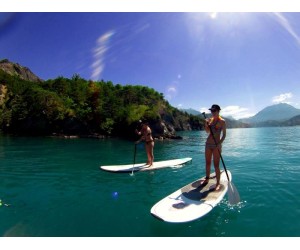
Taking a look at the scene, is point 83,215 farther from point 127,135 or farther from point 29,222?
point 127,135

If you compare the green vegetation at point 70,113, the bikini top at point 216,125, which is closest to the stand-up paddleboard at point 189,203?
the bikini top at point 216,125

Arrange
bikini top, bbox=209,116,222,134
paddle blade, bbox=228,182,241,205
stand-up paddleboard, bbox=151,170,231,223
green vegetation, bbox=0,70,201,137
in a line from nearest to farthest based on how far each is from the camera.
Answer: stand-up paddleboard, bbox=151,170,231,223 < paddle blade, bbox=228,182,241,205 < bikini top, bbox=209,116,222,134 < green vegetation, bbox=0,70,201,137

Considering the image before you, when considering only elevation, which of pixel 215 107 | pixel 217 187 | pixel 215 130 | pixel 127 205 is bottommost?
pixel 127 205

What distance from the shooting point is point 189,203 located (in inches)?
332

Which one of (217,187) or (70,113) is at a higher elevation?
(70,113)

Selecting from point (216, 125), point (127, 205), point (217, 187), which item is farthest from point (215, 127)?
point (127, 205)

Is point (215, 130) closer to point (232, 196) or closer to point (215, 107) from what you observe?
point (215, 107)

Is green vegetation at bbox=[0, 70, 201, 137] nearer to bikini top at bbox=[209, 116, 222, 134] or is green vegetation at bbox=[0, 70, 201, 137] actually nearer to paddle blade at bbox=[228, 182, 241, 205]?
bikini top at bbox=[209, 116, 222, 134]

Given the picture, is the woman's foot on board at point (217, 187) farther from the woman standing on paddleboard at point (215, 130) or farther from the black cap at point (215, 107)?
the black cap at point (215, 107)

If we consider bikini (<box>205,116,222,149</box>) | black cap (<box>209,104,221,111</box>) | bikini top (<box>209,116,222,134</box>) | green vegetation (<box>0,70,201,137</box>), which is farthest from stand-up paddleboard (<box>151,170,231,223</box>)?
green vegetation (<box>0,70,201,137</box>)

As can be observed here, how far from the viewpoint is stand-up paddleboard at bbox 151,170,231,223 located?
7383mm

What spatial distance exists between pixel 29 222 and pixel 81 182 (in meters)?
5.20
